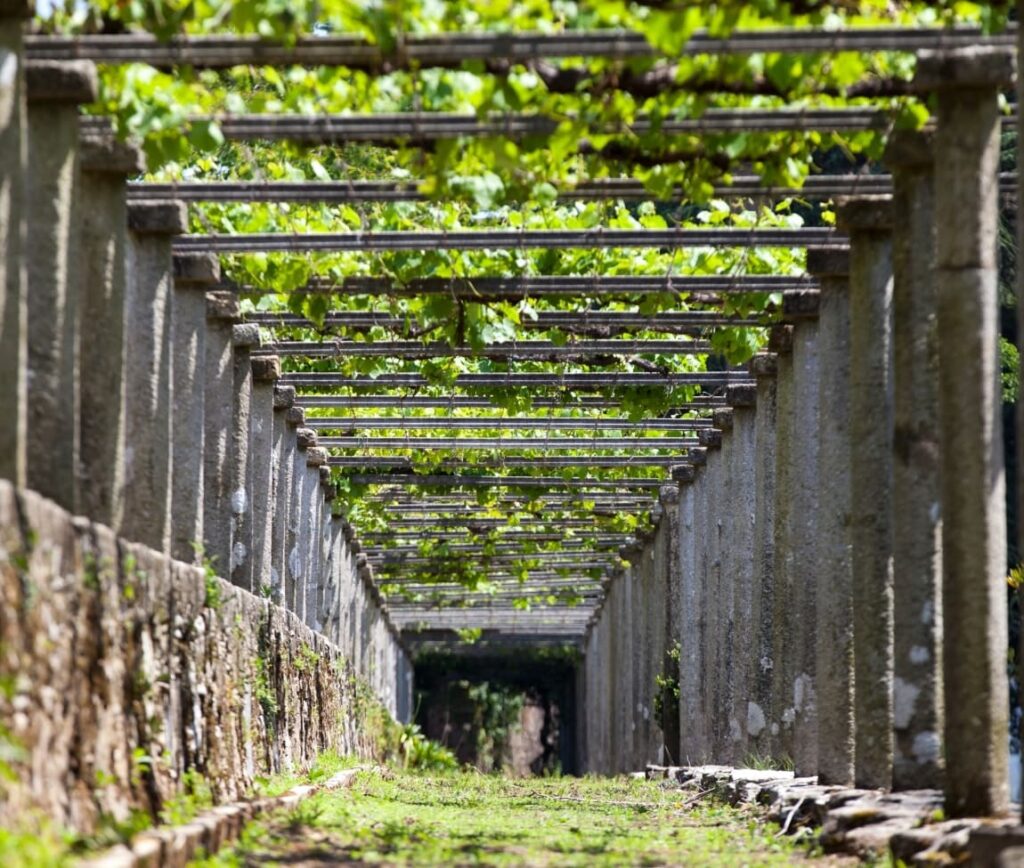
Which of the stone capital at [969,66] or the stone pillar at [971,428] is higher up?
the stone capital at [969,66]

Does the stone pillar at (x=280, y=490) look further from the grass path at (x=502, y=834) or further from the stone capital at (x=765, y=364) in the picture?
the stone capital at (x=765, y=364)

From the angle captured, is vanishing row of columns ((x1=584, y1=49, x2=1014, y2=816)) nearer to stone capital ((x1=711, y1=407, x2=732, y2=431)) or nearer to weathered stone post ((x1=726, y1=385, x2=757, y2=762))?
weathered stone post ((x1=726, y1=385, x2=757, y2=762))

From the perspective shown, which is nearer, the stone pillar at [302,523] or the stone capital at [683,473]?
the stone pillar at [302,523]

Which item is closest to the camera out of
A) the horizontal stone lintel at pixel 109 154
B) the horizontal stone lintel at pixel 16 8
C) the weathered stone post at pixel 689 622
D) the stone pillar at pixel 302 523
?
the horizontal stone lintel at pixel 16 8

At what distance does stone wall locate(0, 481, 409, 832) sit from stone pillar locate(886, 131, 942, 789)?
3679 millimetres

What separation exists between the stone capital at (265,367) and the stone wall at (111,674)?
3.05 m

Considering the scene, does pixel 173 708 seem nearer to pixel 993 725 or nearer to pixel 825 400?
pixel 993 725

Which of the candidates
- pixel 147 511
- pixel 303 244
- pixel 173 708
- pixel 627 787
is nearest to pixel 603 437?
pixel 627 787

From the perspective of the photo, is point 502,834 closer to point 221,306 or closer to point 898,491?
point 898,491

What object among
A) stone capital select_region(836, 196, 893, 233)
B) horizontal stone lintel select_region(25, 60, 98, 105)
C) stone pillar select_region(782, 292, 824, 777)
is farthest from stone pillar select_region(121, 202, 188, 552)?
stone pillar select_region(782, 292, 824, 777)

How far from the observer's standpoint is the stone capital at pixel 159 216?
1061 centimetres

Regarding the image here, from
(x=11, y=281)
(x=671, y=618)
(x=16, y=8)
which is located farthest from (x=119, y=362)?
(x=671, y=618)

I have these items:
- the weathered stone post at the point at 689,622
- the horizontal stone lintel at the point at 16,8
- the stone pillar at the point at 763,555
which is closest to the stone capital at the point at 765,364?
the stone pillar at the point at 763,555

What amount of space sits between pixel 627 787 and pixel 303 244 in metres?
9.37
